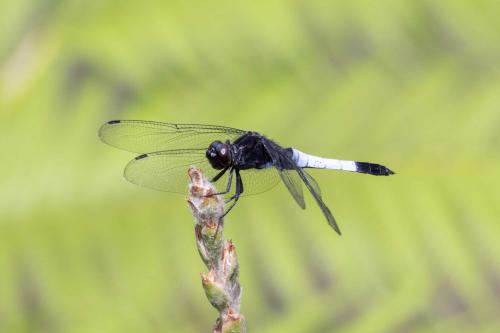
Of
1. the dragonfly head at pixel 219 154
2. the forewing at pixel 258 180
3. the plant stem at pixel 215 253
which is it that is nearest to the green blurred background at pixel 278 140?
the forewing at pixel 258 180

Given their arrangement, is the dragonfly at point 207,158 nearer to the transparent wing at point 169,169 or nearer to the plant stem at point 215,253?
the transparent wing at point 169,169

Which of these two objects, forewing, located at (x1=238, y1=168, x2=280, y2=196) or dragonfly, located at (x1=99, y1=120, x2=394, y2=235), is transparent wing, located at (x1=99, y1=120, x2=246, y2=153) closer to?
dragonfly, located at (x1=99, y1=120, x2=394, y2=235)

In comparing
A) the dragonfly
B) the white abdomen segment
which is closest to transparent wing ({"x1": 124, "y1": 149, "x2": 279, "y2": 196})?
the dragonfly

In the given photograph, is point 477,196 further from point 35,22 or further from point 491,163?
point 35,22

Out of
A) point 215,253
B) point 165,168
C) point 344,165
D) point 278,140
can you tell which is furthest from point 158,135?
point 215,253

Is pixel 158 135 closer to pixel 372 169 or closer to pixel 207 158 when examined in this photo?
pixel 207 158

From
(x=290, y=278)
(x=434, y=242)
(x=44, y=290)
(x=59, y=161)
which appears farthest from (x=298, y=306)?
(x=59, y=161)
